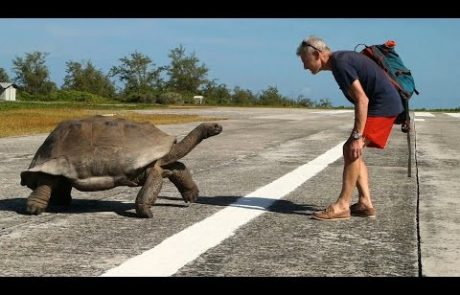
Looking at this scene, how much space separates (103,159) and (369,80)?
8.19 feet

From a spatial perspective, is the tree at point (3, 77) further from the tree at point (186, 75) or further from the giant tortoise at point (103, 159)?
the giant tortoise at point (103, 159)

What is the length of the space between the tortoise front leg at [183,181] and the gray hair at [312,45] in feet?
5.48

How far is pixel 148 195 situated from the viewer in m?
5.98

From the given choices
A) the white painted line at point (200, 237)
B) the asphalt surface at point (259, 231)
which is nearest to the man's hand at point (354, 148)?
the asphalt surface at point (259, 231)

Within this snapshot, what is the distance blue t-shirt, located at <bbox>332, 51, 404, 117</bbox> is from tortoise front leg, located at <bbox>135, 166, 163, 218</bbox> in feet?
6.23

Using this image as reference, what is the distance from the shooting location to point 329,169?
1020cm

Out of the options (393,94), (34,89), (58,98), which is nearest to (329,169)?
(393,94)

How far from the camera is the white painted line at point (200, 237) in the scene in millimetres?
4180

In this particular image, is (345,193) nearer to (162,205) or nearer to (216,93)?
(162,205)

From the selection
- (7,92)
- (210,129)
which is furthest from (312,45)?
(7,92)

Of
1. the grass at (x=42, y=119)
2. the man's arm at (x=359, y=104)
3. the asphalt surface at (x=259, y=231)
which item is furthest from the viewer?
the grass at (x=42, y=119)

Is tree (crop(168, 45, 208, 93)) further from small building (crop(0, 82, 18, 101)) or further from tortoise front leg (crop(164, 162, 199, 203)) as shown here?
tortoise front leg (crop(164, 162, 199, 203))

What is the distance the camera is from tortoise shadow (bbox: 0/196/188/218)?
633cm
